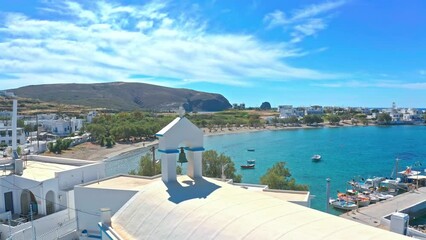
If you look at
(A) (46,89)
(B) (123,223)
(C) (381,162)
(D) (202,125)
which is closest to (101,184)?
(B) (123,223)

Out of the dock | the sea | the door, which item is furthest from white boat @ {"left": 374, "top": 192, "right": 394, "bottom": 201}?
the door

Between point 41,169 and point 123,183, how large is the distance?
25.0 ft

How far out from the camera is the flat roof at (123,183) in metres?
13.9

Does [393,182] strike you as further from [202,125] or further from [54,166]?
[202,125]

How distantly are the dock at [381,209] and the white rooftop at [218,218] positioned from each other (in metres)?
17.7

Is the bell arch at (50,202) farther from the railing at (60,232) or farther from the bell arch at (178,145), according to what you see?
the bell arch at (178,145)

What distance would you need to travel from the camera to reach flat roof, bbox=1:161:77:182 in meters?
17.7

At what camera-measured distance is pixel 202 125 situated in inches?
4658

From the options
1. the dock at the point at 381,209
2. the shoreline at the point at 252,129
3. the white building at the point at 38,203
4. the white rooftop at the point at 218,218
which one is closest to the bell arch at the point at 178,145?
the white rooftop at the point at 218,218

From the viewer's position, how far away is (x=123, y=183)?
14758mm

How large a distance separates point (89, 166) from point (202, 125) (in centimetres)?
9870

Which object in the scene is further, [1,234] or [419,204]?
[419,204]

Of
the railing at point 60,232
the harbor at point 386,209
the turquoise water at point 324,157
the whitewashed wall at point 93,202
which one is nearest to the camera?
the whitewashed wall at point 93,202

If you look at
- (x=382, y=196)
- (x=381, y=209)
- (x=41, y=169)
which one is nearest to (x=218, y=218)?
(x=41, y=169)
